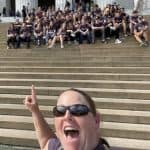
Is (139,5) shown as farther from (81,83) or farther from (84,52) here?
(81,83)

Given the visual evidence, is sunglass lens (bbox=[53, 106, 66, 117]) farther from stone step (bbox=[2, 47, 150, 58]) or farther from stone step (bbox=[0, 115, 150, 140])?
stone step (bbox=[2, 47, 150, 58])

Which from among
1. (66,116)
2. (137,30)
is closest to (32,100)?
(66,116)

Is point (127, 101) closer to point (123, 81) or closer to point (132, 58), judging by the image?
point (123, 81)

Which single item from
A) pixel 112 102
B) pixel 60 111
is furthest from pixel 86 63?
pixel 60 111

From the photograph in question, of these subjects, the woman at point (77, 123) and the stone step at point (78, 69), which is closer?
the woman at point (77, 123)

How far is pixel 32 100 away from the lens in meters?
2.99

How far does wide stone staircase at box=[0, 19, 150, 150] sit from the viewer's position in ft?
26.6

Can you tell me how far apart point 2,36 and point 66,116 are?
20.1m

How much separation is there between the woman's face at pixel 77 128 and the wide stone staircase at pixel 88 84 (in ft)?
11.0

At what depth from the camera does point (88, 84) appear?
10898 millimetres

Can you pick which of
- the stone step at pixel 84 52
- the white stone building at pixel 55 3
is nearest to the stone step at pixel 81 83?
the stone step at pixel 84 52

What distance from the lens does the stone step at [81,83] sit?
10.4 m

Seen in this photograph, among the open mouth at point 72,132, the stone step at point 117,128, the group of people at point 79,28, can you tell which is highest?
the open mouth at point 72,132

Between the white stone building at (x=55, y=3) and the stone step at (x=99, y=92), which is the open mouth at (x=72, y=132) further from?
the white stone building at (x=55, y=3)
